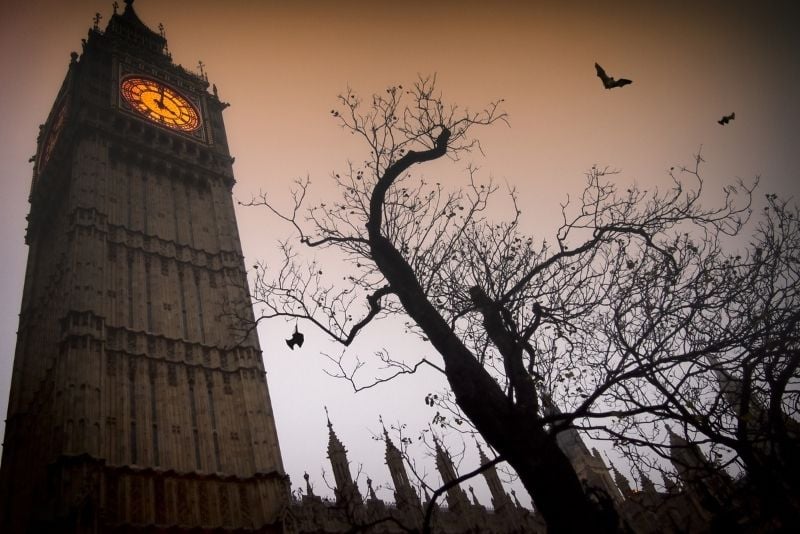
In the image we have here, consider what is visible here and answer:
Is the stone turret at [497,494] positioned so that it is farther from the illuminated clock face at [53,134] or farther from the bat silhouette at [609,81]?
the illuminated clock face at [53,134]

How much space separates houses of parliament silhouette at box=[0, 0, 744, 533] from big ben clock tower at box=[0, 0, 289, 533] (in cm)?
9

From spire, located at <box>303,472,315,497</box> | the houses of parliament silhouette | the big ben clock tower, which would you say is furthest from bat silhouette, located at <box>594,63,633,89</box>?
spire, located at <box>303,472,315,497</box>

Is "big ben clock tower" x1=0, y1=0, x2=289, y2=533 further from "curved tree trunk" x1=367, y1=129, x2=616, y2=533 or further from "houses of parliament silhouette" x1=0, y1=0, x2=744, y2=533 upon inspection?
"curved tree trunk" x1=367, y1=129, x2=616, y2=533

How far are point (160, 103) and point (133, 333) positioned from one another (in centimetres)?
2075

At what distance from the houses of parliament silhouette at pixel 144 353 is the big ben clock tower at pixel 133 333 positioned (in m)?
0.09

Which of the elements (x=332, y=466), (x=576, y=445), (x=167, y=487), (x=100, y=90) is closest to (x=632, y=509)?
(x=576, y=445)

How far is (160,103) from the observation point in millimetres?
39156

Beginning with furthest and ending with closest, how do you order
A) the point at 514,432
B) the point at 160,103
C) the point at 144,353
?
the point at 160,103, the point at 144,353, the point at 514,432

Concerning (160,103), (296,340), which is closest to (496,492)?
(296,340)

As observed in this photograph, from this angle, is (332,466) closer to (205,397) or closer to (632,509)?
(205,397)

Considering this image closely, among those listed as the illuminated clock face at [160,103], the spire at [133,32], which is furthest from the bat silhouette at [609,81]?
the spire at [133,32]

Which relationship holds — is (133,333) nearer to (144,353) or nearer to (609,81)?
(144,353)

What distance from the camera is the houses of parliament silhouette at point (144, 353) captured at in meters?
20.6

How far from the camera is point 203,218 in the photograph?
35188mm
